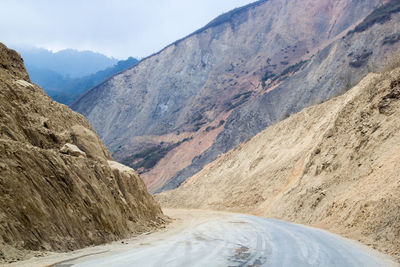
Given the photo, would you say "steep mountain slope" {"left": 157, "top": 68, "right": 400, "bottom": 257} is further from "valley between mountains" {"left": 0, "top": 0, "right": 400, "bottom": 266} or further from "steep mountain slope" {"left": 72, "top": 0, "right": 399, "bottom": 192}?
"steep mountain slope" {"left": 72, "top": 0, "right": 399, "bottom": 192}

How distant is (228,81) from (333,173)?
76860mm

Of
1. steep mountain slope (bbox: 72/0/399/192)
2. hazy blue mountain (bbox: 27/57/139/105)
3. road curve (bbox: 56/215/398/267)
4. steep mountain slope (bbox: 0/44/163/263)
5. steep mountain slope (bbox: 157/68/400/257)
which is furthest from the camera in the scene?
hazy blue mountain (bbox: 27/57/139/105)

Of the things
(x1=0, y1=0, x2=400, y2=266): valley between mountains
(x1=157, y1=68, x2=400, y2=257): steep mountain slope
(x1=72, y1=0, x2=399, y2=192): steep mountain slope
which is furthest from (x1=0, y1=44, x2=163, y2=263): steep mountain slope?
(x1=72, y1=0, x2=399, y2=192): steep mountain slope

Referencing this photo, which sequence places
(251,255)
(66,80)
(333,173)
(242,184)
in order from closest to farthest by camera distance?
(251,255)
(333,173)
(242,184)
(66,80)

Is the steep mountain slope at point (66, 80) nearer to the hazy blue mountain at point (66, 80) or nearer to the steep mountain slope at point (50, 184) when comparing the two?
the hazy blue mountain at point (66, 80)

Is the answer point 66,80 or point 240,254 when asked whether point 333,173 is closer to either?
point 240,254

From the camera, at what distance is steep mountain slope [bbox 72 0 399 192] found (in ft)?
196

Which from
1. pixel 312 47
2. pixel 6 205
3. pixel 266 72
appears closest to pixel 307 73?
pixel 266 72

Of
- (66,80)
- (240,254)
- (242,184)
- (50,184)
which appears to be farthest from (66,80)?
(240,254)

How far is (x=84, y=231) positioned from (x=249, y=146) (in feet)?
112

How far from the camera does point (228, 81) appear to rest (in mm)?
95438

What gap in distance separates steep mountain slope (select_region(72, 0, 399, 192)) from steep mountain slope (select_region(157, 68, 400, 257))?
22.5 meters

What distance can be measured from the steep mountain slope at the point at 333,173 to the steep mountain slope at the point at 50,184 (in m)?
8.87

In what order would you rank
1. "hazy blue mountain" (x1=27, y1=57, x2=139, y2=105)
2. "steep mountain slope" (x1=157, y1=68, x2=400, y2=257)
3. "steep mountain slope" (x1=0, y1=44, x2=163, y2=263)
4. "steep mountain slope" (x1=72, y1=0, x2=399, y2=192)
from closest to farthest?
"steep mountain slope" (x1=0, y1=44, x2=163, y2=263) < "steep mountain slope" (x1=157, y1=68, x2=400, y2=257) < "steep mountain slope" (x1=72, y1=0, x2=399, y2=192) < "hazy blue mountain" (x1=27, y1=57, x2=139, y2=105)
